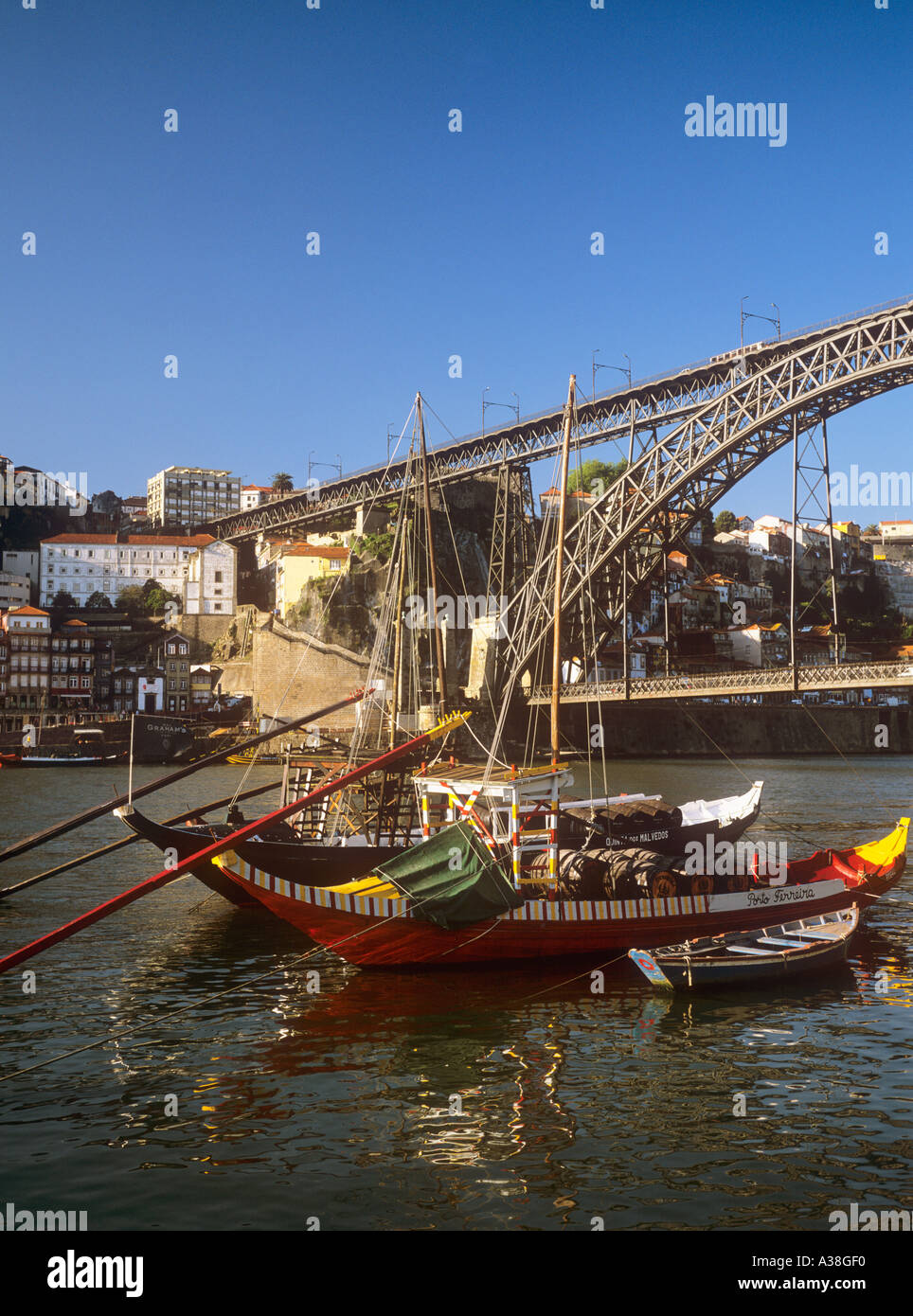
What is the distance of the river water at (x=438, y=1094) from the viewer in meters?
9.26

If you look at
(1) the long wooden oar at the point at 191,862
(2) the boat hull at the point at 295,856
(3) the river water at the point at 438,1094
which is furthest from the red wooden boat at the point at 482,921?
(2) the boat hull at the point at 295,856

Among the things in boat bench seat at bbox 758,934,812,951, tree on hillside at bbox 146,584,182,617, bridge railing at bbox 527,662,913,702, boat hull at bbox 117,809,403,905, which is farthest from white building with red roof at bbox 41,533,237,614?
boat bench seat at bbox 758,934,812,951

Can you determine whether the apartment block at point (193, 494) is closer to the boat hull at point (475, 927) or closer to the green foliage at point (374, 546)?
the green foliage at point (374, 546)

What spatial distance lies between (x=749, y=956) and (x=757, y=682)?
4003 centimetres

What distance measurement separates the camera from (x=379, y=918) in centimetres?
1619

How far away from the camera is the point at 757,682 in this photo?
5466cm

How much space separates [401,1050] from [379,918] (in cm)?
318

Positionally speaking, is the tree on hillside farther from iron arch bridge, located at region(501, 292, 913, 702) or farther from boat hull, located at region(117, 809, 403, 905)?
boat hull, located at region(117, 809, 403, 905)

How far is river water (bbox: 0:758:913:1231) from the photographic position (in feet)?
30.4

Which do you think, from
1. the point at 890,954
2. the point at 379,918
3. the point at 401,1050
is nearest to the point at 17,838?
the point at 379,918

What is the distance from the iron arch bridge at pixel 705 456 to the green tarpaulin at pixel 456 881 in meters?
29.1

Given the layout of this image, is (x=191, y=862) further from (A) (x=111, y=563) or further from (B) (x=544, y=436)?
(A) (x=111, y=563)

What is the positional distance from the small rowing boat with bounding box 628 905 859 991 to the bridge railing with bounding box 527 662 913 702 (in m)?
23.9
